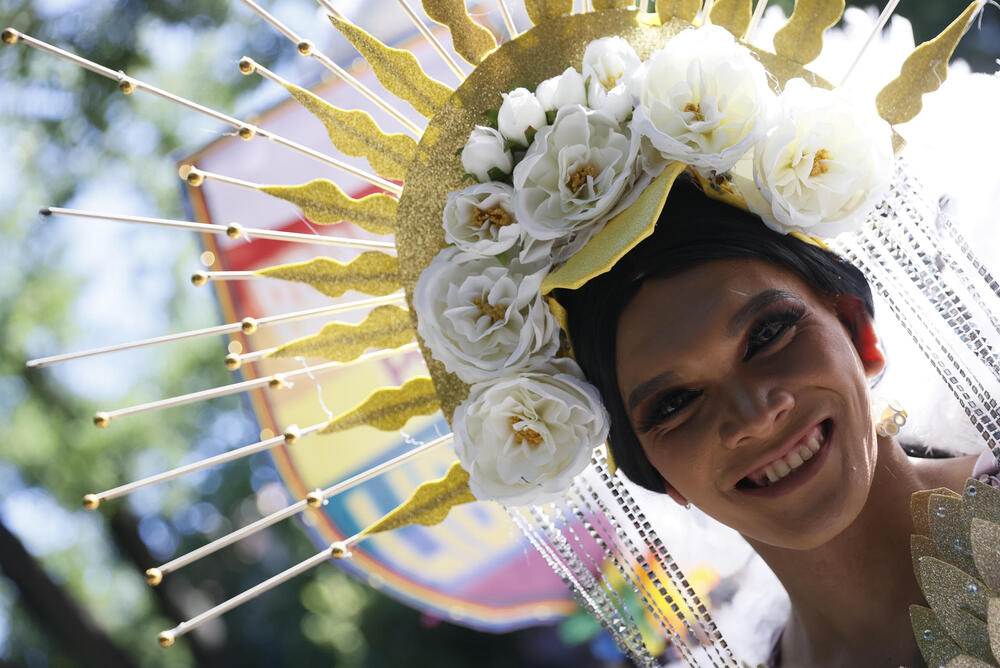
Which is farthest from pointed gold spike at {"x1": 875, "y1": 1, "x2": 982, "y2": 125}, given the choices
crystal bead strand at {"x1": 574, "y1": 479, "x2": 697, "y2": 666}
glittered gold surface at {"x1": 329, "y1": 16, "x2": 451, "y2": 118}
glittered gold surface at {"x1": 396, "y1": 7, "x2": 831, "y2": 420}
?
crystal bead strand at {"x1": 574, "y1": 479, "x2": 697, "y2": 666}

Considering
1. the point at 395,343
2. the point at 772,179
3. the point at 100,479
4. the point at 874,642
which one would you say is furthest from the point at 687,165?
the point at 100,479

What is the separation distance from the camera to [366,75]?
3.85 metres

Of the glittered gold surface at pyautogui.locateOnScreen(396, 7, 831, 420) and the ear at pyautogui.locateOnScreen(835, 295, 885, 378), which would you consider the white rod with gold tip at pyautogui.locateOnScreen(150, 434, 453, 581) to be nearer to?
the glittered gold surface at pyautogui.locateOnScreen(396, 7, 831, 420)

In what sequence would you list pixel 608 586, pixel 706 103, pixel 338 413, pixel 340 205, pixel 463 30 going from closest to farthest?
pixel 706 103, pixel 463 30, pixel 340 205, pixel 608 586, pixel 338 413

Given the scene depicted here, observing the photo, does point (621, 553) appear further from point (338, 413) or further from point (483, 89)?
point (338, 413)

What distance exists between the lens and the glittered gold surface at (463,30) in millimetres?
2008

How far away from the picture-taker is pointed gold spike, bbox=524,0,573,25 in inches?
77.6

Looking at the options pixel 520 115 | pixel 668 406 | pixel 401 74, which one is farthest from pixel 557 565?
pixel 401 74

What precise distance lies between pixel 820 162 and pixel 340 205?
0.99 metres

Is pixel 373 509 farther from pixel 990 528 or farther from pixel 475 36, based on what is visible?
pixel 990 528

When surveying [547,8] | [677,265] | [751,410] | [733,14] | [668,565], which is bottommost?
[668,565]

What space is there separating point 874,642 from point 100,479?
5973 mm

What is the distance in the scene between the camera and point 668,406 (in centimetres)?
185

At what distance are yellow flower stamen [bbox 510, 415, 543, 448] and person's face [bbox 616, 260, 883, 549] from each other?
202mm
